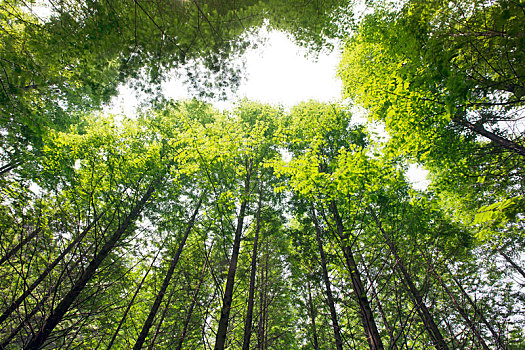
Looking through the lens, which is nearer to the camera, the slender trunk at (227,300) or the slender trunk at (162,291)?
the slender trunk at (227,300)

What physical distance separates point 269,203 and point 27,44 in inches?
282

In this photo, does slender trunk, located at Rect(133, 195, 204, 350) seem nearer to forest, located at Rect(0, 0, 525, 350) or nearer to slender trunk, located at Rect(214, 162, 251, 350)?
forest, located at Rect(0, 0, 525, 350)

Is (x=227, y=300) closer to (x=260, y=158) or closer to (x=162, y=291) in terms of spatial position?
(x=162, y=291)

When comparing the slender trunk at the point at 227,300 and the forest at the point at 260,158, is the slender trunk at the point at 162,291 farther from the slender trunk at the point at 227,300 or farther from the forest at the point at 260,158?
the slender trunk at the point at 227,300

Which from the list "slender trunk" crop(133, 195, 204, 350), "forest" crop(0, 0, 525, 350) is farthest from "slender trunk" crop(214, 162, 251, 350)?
"slender trunk" crop(133, 195, 204, 350)

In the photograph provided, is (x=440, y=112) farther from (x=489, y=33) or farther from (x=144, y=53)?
(x=144, y=53)

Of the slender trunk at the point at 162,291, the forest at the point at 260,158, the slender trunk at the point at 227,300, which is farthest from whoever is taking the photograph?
the slender trunk at the point at 162,291

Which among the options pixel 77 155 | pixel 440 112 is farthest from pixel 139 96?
pixel 440 112

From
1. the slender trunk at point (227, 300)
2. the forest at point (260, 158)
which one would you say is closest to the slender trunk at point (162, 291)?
the forest at point (260, 158)

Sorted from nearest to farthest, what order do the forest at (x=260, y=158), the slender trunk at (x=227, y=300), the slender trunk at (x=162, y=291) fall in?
the forest at (x=260, y=158), the slender trunk at (x=227, y=300), the slender trunk at (x=162, y=291)

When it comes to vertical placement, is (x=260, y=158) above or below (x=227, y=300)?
above

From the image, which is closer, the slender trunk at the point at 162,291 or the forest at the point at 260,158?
the forest at the point at 260,158

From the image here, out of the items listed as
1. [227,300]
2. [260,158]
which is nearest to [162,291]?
[227,300]

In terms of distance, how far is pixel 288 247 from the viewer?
10.6m
